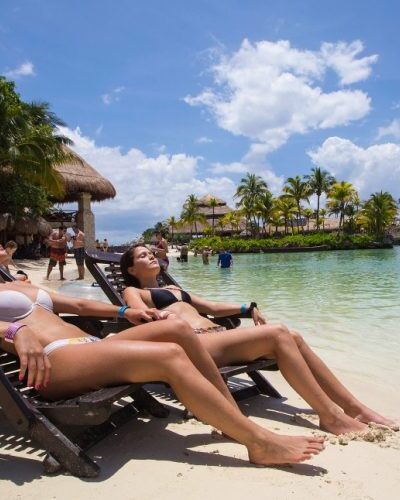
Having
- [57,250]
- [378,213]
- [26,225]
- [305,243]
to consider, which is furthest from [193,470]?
[378,213]

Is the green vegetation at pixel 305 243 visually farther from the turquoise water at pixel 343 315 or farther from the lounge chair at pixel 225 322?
the lounge chair at pixel 225 322

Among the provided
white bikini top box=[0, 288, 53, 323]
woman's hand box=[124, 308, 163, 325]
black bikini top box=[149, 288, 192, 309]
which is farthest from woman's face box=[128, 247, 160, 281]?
white bikini top box=[0, 288, 53, 323]

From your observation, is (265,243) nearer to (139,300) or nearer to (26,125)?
(26,125)

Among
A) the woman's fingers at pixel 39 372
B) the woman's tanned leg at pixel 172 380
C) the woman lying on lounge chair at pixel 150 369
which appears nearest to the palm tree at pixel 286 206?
the woman lying on lounge chair at pixel 150 369

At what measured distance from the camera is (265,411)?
9.36 feet

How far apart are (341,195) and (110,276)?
52114 mm

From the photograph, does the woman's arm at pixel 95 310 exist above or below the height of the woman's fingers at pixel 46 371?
above

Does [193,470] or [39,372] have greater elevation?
[39,372]

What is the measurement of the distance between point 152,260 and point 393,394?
1.97 m

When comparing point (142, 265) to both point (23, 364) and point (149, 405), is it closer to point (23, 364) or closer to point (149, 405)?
point (149, 405)

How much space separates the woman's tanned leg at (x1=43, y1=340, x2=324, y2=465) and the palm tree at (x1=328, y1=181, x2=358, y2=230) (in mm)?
53216

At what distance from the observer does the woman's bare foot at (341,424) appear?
7.64 ft

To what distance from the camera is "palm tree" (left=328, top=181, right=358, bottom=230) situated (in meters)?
53.0

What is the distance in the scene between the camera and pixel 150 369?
1953 mm
